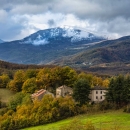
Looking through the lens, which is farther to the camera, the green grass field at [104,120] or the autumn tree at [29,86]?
the autumn tree at [29,86]

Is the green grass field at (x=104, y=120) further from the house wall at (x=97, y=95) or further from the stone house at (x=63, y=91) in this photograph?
the stone house at (x=63, y=91)

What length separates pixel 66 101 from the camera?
97.2 metres

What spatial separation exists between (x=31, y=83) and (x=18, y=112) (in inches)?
975

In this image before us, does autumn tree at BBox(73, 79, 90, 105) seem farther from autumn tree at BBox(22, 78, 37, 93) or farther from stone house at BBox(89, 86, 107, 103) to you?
autumn tree at BBox(22, 78, 37, 93)

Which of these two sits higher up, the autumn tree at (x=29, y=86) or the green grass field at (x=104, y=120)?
the autumn tree at (x=29, y=86)

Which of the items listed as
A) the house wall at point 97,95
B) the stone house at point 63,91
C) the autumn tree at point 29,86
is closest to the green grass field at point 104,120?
the house wall at point 97,95

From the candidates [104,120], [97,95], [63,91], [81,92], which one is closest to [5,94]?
[63,91]

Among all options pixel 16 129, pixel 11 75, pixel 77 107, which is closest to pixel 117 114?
pixel 77 107

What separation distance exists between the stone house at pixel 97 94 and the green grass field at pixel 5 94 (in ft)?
114

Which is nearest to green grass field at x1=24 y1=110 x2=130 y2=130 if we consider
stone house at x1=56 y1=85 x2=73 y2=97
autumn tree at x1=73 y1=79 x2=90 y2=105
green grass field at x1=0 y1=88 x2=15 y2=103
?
autumn tree at x1=73 y1=79 x2=90 y2=105

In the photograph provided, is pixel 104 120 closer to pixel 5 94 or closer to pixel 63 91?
pixel 63 91

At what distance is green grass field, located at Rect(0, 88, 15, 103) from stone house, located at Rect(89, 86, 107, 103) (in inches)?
1373

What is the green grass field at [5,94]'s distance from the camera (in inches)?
4857

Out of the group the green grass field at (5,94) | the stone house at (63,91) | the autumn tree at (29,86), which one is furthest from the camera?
the green grass field at (5,94)
